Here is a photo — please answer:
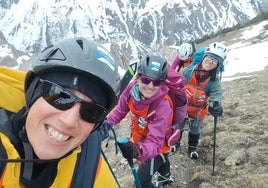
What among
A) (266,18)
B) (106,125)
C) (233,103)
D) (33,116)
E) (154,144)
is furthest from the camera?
(266,18)

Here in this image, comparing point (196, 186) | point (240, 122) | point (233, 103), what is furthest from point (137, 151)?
point (233, 103)

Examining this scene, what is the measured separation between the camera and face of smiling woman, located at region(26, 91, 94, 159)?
153 inches

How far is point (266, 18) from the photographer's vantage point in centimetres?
7644

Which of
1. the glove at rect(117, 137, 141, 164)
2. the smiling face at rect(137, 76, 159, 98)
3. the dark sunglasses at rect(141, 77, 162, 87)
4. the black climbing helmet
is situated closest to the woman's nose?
the black climbing helmet

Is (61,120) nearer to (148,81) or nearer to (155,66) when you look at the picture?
(148,81)

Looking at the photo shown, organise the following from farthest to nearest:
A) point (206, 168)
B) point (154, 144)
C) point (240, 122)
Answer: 1. point (240, 122)
2. point (206, 168)
3. point (154, 144)

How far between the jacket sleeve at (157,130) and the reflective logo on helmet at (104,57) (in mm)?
3060

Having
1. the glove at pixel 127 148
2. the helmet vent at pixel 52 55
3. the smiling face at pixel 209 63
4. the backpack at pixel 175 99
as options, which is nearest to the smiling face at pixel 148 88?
the backpack at pixel 175 99

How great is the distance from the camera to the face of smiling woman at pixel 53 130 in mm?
3898

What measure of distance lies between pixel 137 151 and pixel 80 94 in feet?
9.56

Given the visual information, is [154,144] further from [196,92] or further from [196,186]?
[196,92]

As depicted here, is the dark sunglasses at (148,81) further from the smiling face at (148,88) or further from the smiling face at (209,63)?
the smiling face at (209,63)

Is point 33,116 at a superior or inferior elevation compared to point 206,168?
superior

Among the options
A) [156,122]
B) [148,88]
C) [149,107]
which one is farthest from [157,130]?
[148,88]
